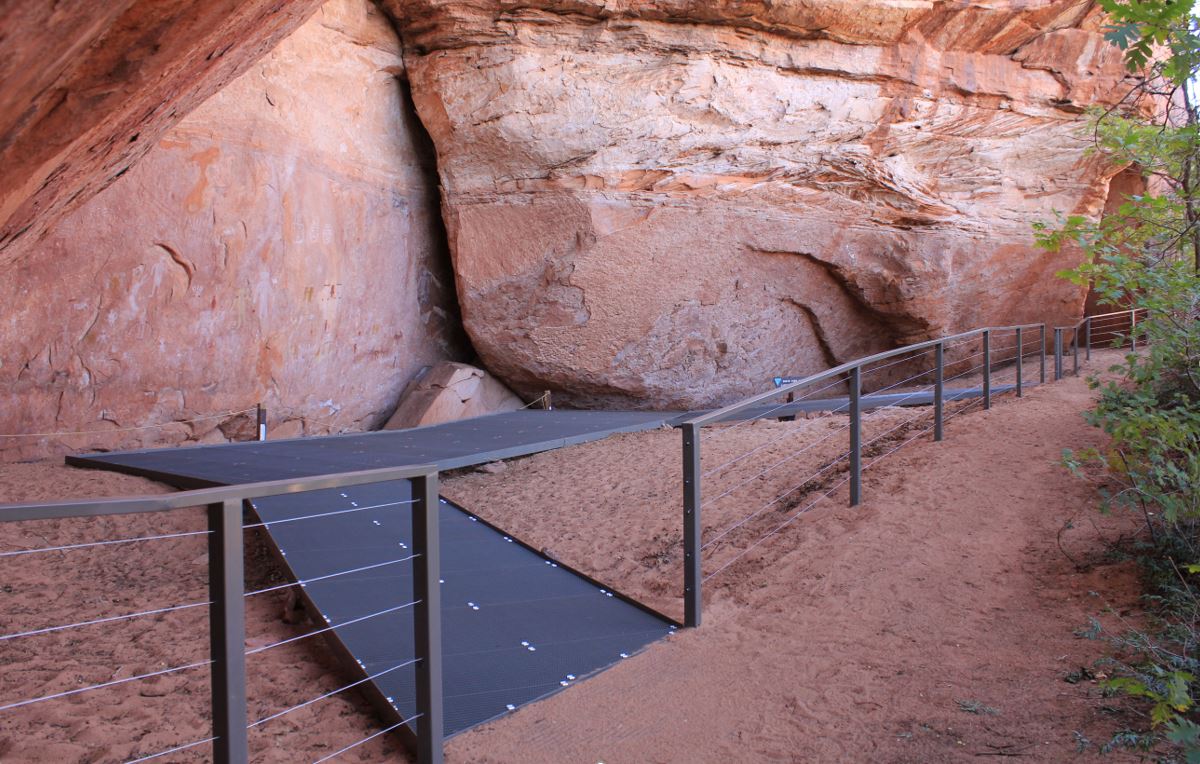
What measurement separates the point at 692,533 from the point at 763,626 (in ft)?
1.74

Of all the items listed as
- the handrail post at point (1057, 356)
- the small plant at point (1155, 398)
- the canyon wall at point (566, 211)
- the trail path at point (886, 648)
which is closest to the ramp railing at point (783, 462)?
the trail path at point (886, 648)

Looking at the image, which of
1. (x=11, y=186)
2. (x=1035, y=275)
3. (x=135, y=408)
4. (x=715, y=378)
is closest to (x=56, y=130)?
(x=11, y=186)

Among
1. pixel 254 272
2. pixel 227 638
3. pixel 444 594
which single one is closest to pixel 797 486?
pixel 444 594

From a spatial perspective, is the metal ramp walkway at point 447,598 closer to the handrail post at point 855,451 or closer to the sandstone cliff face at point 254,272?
the sandstone cliff face at point 254,272

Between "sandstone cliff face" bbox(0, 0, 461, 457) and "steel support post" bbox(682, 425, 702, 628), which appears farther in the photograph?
"sandstone cliff face" bbox(0, 0, 461, 457)

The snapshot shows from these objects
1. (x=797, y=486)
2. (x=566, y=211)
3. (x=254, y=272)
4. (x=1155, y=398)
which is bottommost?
(x=797, y=486)

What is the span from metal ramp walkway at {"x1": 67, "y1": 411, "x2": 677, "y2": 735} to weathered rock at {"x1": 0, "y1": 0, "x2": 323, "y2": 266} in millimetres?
1629

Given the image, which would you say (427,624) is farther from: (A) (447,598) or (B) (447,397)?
(B) (447,397)

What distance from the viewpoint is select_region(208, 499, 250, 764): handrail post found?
1801 mm

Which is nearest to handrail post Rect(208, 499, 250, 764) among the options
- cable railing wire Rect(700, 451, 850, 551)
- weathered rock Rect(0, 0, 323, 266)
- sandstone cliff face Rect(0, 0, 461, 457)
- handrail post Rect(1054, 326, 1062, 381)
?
weathered rock Rect(0, 0, 323, 266)

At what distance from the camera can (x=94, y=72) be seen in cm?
300

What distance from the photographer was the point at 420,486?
2.43 m

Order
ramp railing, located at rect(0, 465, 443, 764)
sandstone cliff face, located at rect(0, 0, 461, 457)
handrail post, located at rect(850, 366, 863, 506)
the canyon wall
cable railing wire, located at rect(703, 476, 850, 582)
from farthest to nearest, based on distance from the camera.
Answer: the canyon wall
sandstone cliff face, located at rect(0, 0, 461, 457)
handrail post, located at rect(850, 366, 863, 506)
cable railing wire, located at rect(703, 476, 850, 582)
ramp railing, located at rect(0, 465, 443, 764)

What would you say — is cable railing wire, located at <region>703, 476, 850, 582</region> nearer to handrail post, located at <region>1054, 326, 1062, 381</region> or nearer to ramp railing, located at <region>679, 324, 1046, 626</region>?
ramp railing, located at <region>679, 324, 1046, 626</region>
